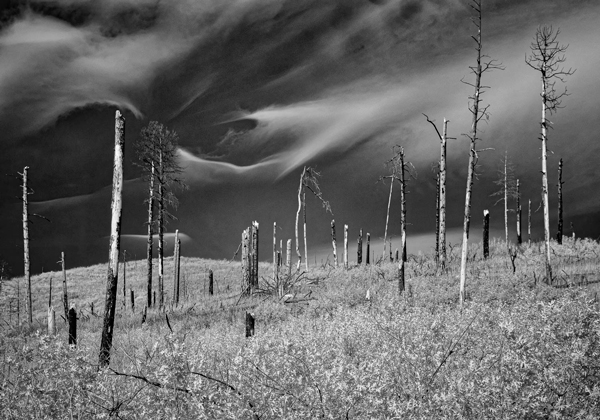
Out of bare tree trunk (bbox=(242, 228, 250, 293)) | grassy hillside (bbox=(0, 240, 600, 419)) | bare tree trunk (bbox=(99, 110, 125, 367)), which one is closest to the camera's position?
grassy hillside (bbox=(0, 240, 600, 419))

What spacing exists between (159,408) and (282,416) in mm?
1046

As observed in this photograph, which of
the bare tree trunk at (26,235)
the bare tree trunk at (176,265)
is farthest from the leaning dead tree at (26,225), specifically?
the bare tree trunk at (176,265)

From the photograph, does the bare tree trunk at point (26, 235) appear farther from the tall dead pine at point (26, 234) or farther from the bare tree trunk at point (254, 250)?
the bare tree trunk at point (254, 250)

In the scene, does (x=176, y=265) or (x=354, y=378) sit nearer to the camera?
(x=354, y=378)

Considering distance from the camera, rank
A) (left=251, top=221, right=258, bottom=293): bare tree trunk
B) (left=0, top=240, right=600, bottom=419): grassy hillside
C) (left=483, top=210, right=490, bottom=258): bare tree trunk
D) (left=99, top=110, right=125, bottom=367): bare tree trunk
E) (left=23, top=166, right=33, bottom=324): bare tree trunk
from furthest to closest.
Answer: (left=251, top=221, right=258, bottom=293): bare tree trunk
(left=483, top=210, right=490, bottom=258): bare tree trunk
(left=23, top=166, right=33, bottom=324): bare tree trunk
(left=99, top=110, right=125, bottom=367): bare tree trunk
(left=0, top=240, right=600, bottom=419): grassy hillside

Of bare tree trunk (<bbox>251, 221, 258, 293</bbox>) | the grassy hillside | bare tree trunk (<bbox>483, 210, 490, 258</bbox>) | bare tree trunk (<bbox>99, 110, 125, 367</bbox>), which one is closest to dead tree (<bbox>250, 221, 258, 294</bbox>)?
bare tree trunk (<bbox>251, 221, 258, 293</bbox>)

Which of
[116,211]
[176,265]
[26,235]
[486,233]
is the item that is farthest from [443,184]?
[26,235]

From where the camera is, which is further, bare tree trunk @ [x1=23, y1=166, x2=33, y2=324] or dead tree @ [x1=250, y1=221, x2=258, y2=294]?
dead tree @ [x1=250, y1=221, x2=258, y2=294]

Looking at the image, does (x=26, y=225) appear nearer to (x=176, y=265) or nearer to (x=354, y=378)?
(x=176, y=265)

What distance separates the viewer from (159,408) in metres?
3.19

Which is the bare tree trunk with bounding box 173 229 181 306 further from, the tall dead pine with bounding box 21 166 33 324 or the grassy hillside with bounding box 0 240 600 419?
the grassy hillside with bounding box 0 240 600 419

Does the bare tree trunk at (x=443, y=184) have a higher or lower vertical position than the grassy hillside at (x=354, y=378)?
higher

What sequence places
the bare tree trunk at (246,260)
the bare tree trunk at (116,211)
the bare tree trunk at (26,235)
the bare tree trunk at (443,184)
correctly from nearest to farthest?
the bare tree trunk at (116,211) → the bare tree trunk at (443,184) → the bare tree trunk at (26,235) → the bare tree trunk at (246,260)

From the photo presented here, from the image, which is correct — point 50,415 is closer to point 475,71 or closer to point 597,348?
point 597,348
